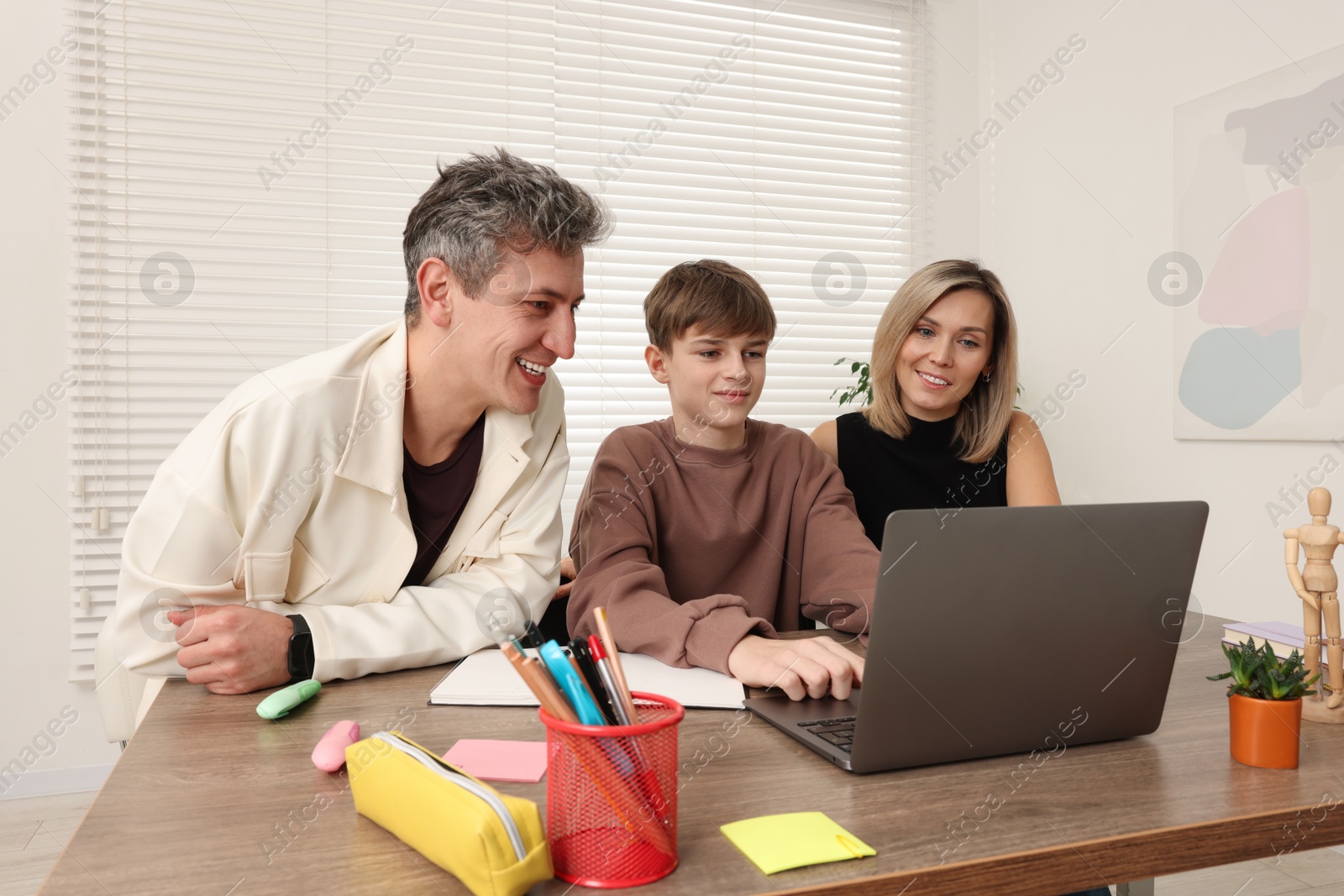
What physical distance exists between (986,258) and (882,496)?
220cm

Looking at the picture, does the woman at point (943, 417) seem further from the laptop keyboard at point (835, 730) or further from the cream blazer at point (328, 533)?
the laptop keyboard at point (835, 730)

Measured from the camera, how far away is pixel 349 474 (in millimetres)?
1273

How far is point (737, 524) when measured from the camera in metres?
1.59

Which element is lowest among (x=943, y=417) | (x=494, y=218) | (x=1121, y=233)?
(x=943, y=417)

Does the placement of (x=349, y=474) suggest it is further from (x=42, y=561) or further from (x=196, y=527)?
(x=42, y=561)

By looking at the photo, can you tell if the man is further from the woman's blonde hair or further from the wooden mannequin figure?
the wooden mannequin figure

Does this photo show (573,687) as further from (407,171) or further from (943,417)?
(407,171)

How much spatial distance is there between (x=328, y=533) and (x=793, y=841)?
0.91 metres

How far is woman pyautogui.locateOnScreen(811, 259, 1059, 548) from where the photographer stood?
1884 millimetres

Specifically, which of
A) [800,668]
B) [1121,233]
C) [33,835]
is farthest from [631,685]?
[1121,233]

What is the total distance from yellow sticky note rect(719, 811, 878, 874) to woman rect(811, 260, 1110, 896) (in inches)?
48.8

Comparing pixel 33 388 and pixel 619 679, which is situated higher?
pixel 33 388

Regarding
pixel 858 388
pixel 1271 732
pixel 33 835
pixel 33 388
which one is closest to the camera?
pixel 1271 732

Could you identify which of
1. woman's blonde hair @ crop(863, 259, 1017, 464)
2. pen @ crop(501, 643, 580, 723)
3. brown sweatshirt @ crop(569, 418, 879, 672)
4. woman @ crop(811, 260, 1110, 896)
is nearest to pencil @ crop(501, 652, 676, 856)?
pen @ crop(501, 643, 580, 723)
